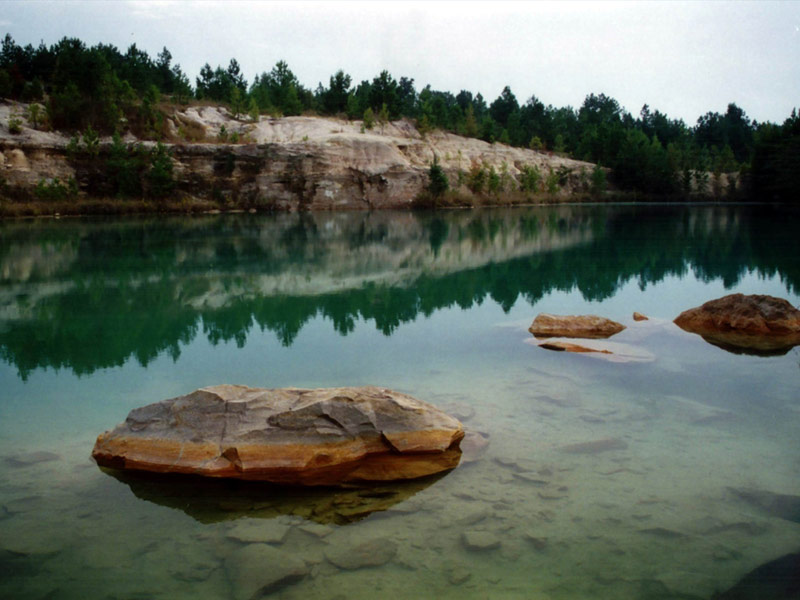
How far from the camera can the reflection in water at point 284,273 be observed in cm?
1012

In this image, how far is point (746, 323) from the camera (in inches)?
378

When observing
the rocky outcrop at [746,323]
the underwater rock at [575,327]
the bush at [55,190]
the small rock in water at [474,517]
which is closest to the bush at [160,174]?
the bush at [55,190]

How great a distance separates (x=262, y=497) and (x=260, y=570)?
0.90m

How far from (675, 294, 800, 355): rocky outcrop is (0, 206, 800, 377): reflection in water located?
2886mm

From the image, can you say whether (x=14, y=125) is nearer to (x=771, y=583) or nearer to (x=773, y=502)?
(x=773, y=502)

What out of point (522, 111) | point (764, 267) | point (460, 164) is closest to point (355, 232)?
point (764, 267)

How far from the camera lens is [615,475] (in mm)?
4938

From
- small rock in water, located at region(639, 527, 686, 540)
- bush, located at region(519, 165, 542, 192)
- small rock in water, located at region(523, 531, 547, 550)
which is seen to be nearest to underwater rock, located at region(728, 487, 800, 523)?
small rock in water, located at region(639, 527, 686, 540)

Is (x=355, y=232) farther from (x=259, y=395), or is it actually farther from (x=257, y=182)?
(x=259, y=395)

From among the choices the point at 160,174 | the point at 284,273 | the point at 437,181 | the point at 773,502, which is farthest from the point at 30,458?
the point at 437,181

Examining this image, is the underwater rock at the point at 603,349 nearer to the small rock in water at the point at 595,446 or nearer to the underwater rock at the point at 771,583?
the small rock in water at the point at 595,446

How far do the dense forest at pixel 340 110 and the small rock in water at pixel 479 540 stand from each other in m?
43.5

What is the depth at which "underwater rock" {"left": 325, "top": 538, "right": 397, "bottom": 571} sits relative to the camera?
3846mm

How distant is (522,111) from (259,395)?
82122 millimetres
